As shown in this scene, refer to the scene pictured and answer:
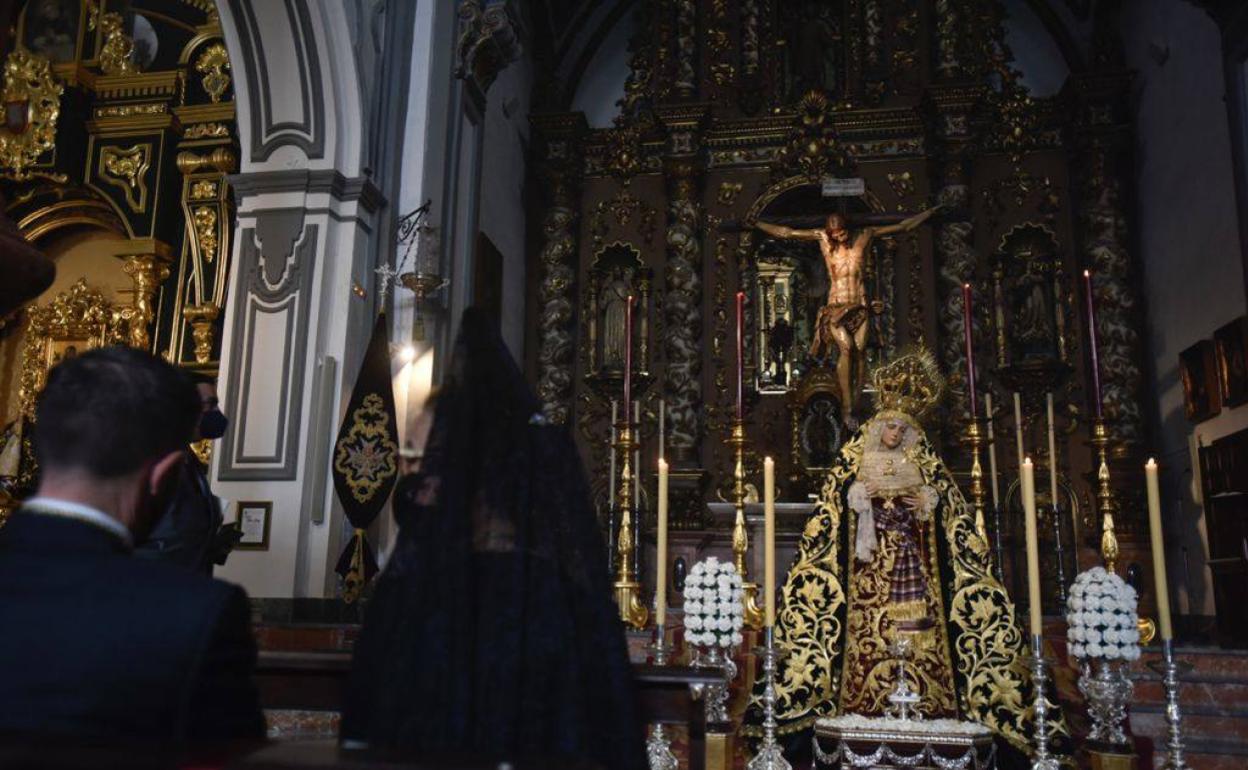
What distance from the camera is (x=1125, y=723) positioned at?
5.06m

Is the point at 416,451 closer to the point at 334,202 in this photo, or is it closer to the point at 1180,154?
the point at 334,202

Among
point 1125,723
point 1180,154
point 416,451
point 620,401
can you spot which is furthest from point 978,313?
point 416,451

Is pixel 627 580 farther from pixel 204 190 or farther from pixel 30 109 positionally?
pixel 30 109

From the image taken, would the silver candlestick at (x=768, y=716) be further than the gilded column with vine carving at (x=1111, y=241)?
No

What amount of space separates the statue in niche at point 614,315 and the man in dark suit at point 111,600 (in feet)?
33.3

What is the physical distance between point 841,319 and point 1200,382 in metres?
3.38

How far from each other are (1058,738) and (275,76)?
6403 millimetres

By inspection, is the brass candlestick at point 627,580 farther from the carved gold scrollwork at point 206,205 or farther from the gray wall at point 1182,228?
the gray wall at point 1182,228

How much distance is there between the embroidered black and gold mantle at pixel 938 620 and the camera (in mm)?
4895

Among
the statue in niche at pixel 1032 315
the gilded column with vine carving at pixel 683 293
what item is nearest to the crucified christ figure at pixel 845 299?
the gilded column with vine carving at pixel 683 293

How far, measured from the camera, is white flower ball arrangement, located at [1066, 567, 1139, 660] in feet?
13.2

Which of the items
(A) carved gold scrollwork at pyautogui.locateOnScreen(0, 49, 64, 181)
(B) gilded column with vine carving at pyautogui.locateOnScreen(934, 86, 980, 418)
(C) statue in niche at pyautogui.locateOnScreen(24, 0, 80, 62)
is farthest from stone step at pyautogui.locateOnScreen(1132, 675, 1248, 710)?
(C) statue in niche at pyautogui.locateOnScreen(24, 0, 80, 62)

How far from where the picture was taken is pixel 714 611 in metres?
4.12

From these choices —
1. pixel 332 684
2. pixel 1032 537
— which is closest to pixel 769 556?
pixel 1032 537
